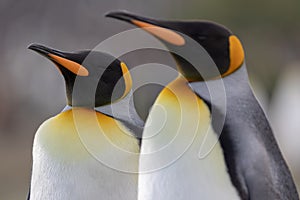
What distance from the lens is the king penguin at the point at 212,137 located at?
198 cm

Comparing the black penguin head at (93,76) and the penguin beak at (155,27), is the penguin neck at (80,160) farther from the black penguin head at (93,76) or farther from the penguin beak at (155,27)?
the penguin beak at (155,27)

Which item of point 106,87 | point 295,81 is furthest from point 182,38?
point 295,81

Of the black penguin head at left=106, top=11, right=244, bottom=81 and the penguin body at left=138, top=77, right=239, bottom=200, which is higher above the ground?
the black penguin head at left=106, top=11, right=244, bottom=81

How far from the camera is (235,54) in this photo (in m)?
2.03

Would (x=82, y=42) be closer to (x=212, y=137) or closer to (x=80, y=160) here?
(x=80, y=160)

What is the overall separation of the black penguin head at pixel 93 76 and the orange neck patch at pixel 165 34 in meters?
0.16

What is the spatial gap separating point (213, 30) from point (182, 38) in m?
0.08

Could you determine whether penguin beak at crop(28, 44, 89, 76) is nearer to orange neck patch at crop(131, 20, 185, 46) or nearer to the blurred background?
orange neck patch at crop(131, 20, 185, 46)

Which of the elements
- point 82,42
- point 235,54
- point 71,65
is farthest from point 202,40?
point 82,42

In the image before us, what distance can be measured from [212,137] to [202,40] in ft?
0.81

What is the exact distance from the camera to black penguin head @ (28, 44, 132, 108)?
6.64 feet

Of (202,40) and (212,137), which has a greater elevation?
(202,40)

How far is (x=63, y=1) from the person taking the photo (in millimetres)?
13773

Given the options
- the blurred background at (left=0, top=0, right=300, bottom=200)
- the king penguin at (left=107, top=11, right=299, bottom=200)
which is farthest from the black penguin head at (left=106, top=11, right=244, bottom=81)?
the blurred background at (left=0, top=0, right=300, bottom=200)
